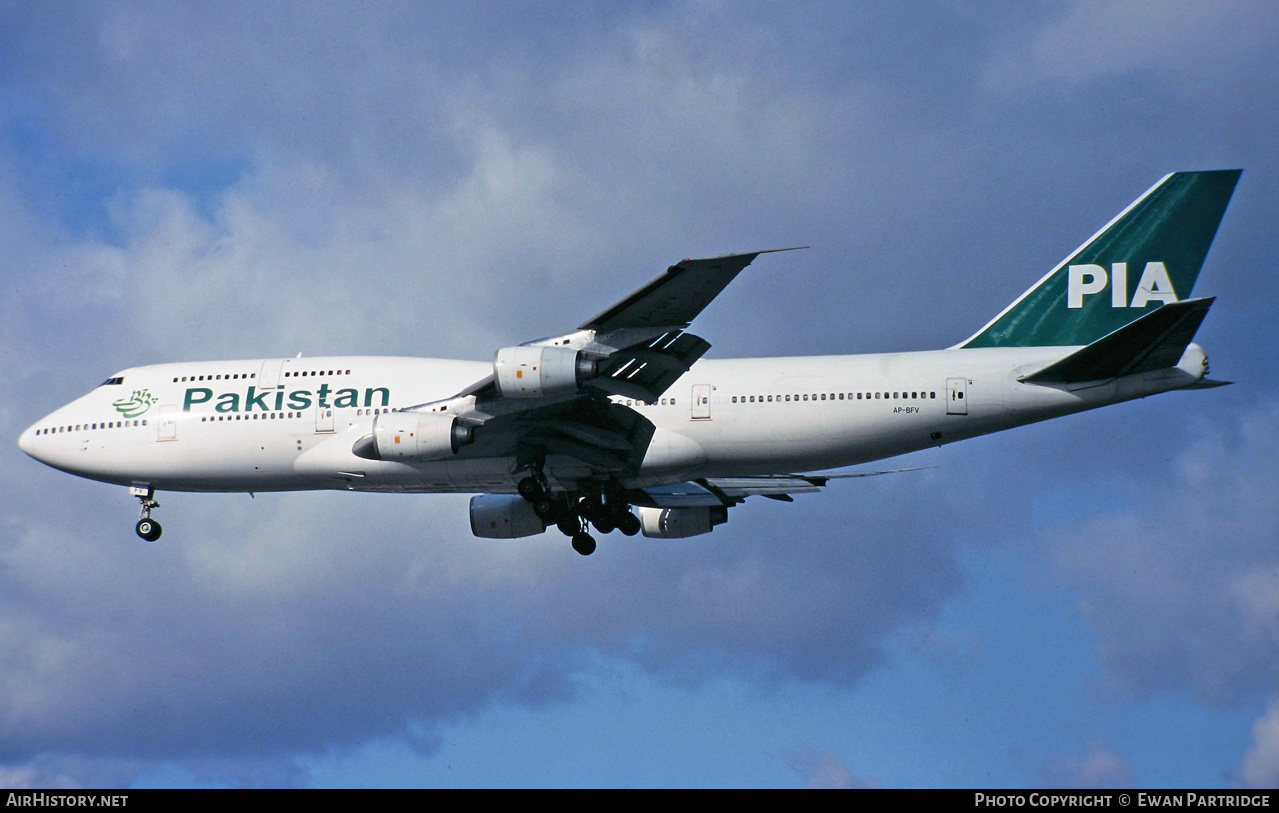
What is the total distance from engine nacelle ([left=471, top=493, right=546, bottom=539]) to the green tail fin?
39.0ft

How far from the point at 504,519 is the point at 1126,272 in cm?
1632

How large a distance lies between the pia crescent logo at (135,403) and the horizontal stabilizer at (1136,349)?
21.0 m

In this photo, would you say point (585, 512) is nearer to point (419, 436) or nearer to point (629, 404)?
point (629, 404)

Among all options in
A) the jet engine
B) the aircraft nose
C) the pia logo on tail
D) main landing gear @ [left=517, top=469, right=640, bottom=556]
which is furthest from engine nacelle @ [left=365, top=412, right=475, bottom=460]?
the pia logo on tail

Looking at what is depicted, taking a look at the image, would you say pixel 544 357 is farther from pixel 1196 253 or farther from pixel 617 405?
pixel 1196 253

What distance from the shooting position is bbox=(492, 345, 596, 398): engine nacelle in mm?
27234

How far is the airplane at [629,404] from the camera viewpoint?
94.0 ft

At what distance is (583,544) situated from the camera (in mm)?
33781

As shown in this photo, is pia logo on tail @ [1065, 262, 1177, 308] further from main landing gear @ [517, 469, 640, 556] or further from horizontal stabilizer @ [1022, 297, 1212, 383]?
main landing gear @ [517, 469, 640, 556]

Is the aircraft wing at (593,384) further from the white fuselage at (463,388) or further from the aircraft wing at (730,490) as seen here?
the aircraft wing at (730,490)

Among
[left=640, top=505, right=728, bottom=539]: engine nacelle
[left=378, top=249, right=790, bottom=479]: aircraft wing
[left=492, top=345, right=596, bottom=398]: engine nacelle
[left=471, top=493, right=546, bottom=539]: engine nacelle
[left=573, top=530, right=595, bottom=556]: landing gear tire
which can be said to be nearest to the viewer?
[left=378, top=249, right=790, bottom=479]: aircraft wing

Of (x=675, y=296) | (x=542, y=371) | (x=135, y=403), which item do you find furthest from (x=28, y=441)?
(x=675, y=296)

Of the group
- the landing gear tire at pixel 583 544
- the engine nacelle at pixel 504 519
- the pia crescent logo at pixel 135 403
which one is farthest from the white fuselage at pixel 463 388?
the engine nacelle at pixel 504 519
